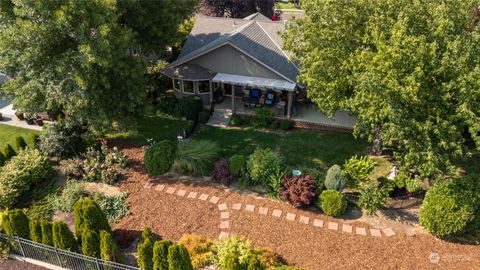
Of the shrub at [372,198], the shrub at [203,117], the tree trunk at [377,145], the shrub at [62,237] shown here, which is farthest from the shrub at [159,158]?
the tree trunk at [377,145]

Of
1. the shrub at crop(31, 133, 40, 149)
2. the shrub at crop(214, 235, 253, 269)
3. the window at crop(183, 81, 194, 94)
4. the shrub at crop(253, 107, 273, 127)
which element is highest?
the window at crop(183, 81, 194, 94)

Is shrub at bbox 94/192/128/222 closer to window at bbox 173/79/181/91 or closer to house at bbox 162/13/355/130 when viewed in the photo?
house at bbox 162/13/355/130

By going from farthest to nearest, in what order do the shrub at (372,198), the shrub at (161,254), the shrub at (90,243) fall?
1. the shrub at (372,198)
2. the shrub at (90,243)
3. the shrub at (161,254)

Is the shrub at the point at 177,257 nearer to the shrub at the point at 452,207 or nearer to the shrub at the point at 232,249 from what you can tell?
the shrub at the point at 232,249

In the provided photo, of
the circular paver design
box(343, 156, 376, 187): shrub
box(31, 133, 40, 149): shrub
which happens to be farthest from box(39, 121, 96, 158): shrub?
box(343, 156, 376, 187): shrub

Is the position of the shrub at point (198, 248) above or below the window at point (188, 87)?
below

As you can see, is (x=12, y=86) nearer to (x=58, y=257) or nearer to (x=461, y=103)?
(x=58, y=257)

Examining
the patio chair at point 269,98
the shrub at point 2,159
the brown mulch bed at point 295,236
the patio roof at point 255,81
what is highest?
the patio roof at point 255,81
